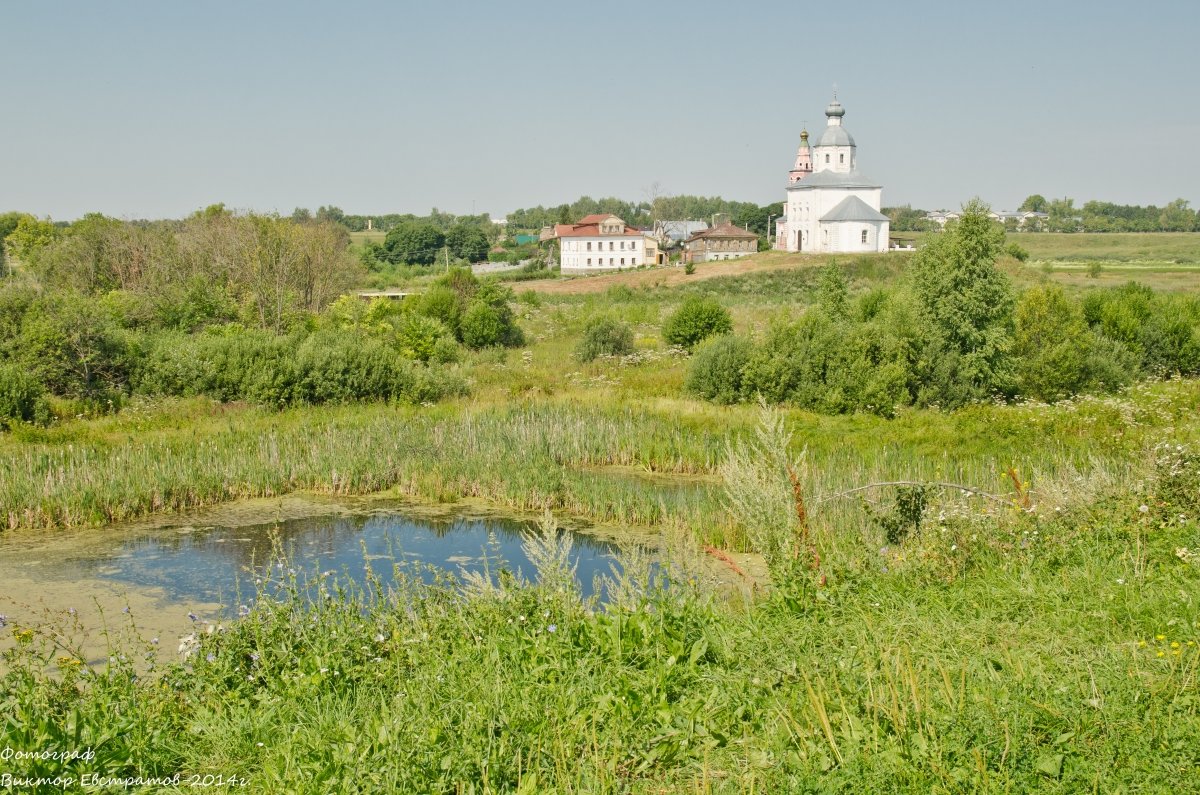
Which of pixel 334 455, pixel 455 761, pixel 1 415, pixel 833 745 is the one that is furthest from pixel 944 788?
pixel 1 415

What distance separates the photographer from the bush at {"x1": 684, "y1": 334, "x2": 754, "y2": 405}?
20250 mm

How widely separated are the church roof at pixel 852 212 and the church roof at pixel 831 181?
73.8 inches

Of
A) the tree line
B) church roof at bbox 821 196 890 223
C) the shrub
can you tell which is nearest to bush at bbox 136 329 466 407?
the tree line

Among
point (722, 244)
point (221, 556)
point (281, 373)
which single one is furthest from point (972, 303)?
point (722, 244)

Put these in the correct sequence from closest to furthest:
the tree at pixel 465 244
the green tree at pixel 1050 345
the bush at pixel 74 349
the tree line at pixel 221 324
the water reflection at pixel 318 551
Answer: the water reflection at pixel 318 551
the bush at pixel 74 349
the tree line at pixel 221 324
the green tree at pixel 1050 345
the tree at pixel 465 244

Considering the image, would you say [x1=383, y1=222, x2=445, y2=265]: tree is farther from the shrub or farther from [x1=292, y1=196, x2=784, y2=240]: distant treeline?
the shrub

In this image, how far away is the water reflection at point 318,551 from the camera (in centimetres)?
1017

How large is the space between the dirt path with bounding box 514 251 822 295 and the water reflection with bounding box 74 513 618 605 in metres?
41.3

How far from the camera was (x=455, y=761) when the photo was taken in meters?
4.33

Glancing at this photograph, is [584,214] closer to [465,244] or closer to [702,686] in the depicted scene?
[465,244]

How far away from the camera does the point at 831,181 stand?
67.0 meters

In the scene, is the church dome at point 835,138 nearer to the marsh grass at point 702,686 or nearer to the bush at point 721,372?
the bush at point 721,372

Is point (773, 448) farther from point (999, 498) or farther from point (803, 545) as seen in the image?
point (999, 498)

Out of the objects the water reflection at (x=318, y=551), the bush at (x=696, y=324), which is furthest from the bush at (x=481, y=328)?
the water reflection at (x=318, y=551)
